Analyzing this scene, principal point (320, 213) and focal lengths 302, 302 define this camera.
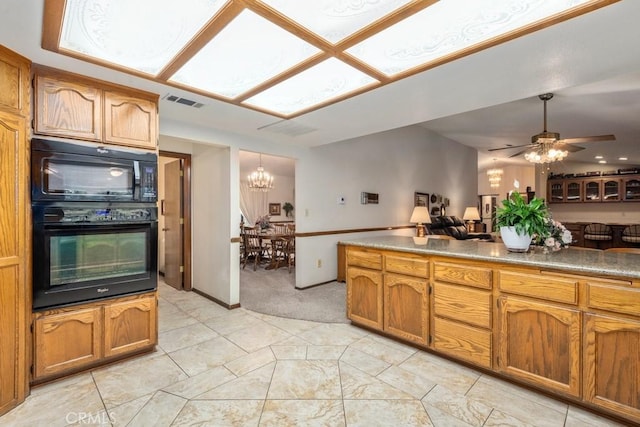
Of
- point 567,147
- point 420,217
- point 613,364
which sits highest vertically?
point 567,147

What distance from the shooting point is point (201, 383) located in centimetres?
214

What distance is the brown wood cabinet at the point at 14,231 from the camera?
71.7 inches

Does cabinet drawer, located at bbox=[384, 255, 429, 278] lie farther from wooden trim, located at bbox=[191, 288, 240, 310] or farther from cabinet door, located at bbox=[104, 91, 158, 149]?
cabinet door, located at bbox=[104, 91, 158, 149]

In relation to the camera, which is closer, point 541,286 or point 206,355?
point 541,286

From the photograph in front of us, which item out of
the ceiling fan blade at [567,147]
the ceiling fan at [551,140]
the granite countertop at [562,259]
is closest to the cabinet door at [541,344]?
the granite countertop at [562,259]

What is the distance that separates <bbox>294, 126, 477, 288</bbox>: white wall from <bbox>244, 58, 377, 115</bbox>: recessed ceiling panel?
1755 millimetres

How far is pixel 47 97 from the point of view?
2094mm

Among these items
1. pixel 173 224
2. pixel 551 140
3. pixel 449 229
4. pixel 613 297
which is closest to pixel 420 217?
pixel 449 229

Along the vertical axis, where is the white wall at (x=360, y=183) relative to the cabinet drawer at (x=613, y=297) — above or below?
above

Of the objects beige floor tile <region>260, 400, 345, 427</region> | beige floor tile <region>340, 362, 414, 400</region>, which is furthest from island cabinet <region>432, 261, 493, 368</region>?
beige floor tile <region>260, 400, 345, 427</region>

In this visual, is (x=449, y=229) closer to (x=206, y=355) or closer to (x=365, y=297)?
(x=365, y=297)

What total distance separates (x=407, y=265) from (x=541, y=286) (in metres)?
0.98

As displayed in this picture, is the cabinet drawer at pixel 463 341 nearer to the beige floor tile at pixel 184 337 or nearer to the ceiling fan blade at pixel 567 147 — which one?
the beige floor tile at pixel 184 337

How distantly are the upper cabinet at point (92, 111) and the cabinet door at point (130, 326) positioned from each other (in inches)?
50.9
